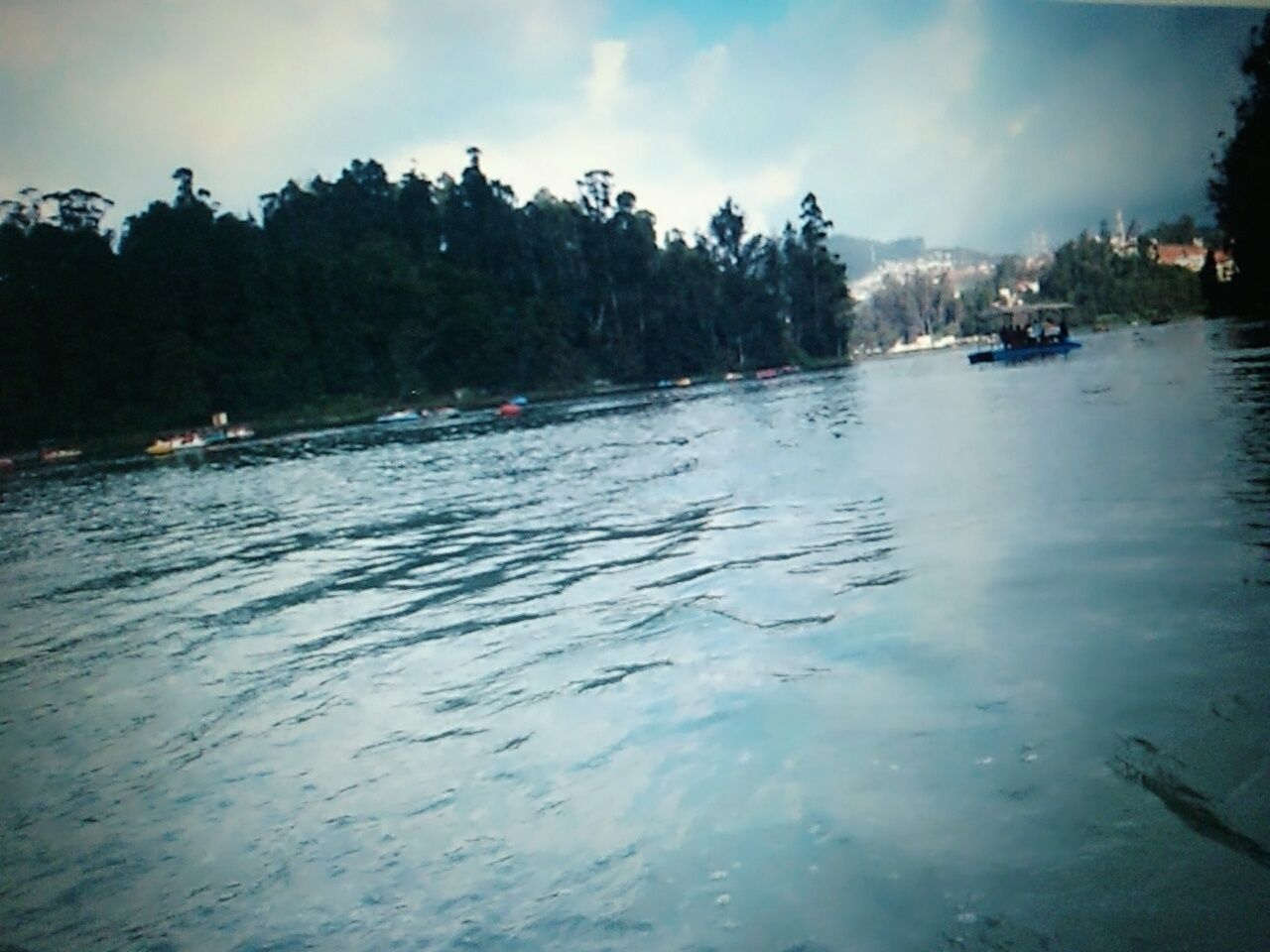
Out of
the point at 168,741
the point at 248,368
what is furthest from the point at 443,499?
the point at 248,368

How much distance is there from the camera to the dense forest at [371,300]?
27219 mm

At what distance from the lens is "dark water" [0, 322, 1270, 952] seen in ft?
6.74

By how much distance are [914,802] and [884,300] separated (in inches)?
3599

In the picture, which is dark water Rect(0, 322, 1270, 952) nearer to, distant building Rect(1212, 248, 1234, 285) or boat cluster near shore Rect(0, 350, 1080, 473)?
boat cluster near shore Rect(0, 350, 1080, 473)

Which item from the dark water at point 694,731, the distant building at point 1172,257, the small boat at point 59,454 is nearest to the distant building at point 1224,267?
the distant building at point 1172,257

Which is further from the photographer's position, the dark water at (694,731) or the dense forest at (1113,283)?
the dense forest at (1113,283)

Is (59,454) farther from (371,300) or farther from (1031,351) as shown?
(1031,351)

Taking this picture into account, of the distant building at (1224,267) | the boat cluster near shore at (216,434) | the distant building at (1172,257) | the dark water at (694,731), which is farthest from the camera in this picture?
the distant building at (1172,257)

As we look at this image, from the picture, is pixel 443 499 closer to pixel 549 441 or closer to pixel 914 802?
pixel 549 441

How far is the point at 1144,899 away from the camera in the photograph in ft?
6.06

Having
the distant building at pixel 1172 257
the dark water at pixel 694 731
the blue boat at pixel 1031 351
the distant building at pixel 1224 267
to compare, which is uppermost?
the distant building at pixel 1172 257

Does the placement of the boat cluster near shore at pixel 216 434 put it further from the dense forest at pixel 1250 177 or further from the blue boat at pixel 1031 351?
the dense forest at pixel 1250 177

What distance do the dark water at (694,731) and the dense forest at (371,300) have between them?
22.9 metres

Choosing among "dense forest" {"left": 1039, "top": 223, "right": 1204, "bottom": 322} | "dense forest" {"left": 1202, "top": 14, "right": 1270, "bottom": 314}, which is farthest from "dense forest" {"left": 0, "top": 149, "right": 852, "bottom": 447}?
"dense forest" {"left": 1202, "top": 14, "right": 1270, "bottom": 314}
